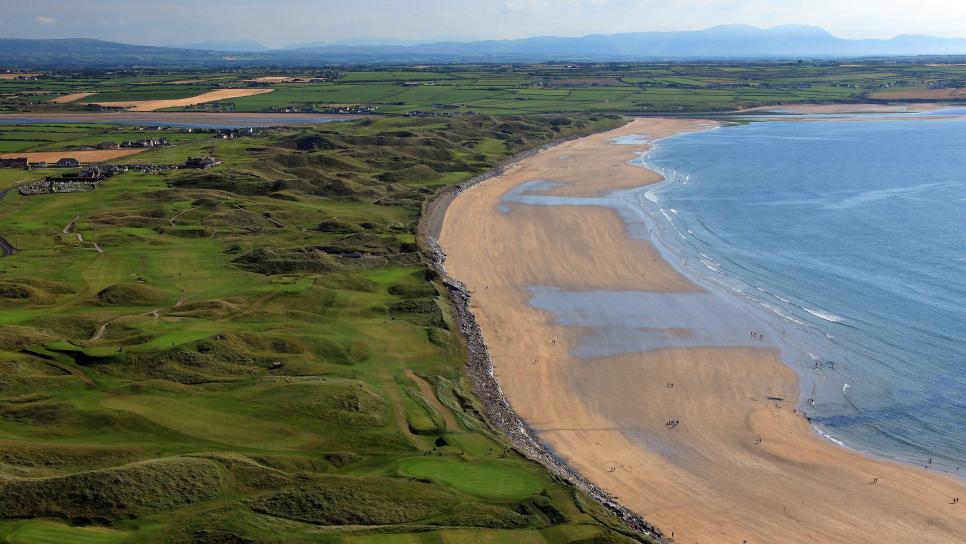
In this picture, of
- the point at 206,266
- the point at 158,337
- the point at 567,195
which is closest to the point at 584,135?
the point at 567,195

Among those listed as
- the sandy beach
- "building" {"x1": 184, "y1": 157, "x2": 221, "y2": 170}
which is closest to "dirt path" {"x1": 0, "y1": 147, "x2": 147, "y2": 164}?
"building" {"x1": 184, "y1": 157, "x2": 221, "y2": 170}

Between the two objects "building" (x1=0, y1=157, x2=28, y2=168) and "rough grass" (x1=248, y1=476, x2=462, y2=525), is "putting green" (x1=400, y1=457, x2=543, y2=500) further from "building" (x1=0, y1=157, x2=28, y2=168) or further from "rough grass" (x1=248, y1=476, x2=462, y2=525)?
"building" (x1=0, y1=157, x2=28, y2=168)

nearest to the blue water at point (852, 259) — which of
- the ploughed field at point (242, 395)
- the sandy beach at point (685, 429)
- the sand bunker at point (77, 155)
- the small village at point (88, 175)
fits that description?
the sandy beach at point (685, 429)

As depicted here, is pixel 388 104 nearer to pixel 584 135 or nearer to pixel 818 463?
pixel 584 135

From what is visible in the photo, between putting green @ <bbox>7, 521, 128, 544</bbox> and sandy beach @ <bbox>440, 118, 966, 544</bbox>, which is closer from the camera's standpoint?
putting green @ <bbox>7, 521, 128, 544</bbox>

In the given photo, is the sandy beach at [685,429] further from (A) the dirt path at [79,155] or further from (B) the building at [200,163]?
(A) the dirt path at [79,155]
